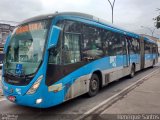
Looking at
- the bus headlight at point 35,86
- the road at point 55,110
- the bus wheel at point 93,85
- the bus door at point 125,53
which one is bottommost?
the road at point 55,110

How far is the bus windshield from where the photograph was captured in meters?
5.89

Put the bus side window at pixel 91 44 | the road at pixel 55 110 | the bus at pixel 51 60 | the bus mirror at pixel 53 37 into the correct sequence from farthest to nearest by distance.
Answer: the bus side window at pixel 91 44 → the road at pixel 55 110 → the bus mirror at pixel 53 37 → the bus at pixel 51 60

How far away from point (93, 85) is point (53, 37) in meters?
3.14

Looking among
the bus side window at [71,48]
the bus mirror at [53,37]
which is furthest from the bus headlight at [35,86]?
the bus side window at [71,48]

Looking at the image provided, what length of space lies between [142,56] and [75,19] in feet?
35.8

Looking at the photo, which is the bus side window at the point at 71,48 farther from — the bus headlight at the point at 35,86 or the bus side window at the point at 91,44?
the bus headlight at the point at 35,86

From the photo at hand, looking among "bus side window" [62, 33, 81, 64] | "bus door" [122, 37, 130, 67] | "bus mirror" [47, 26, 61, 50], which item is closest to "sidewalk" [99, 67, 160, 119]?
"bus side window" [62, 33, 81, 64]

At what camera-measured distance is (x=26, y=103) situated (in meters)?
5.77

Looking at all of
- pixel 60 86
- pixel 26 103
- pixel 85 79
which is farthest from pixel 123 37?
pixel 26 103

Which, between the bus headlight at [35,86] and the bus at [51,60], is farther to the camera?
the bus at [51,60]

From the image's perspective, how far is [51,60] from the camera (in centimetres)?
590

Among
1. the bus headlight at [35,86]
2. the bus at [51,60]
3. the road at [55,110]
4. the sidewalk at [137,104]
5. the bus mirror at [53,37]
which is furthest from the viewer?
the sidewalk at [137,104]

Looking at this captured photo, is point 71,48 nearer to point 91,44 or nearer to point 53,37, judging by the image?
point 53,37

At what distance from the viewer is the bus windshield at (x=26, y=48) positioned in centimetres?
589
